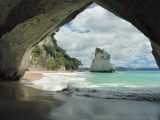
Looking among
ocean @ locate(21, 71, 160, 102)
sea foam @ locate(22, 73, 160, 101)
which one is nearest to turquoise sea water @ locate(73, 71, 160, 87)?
ocean @ locate(21, 71, 160, 102)

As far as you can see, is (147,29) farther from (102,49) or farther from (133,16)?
(102,49)

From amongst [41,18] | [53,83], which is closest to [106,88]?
[53,83]

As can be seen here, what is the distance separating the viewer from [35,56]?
90.1 feet

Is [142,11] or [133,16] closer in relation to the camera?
[142,11]

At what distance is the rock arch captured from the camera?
112 inches

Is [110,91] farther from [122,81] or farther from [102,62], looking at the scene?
[102,62]

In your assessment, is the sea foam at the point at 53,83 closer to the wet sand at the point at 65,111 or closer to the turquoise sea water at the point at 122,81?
the turquoise sea water at the point at 122,81

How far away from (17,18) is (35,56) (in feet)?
79.0

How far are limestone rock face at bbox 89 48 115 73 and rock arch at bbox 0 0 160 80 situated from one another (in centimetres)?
3724

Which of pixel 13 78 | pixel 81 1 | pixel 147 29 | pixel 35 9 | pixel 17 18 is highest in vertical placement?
pixel 81 1

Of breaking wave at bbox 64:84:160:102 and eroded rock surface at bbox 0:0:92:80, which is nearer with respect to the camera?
breaking wave at bbox 64:84:160:102

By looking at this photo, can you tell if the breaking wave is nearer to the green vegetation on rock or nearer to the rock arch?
the rock arch

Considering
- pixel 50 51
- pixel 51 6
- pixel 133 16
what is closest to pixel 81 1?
pixel 51 6

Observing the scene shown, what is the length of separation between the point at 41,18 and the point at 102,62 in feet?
127
